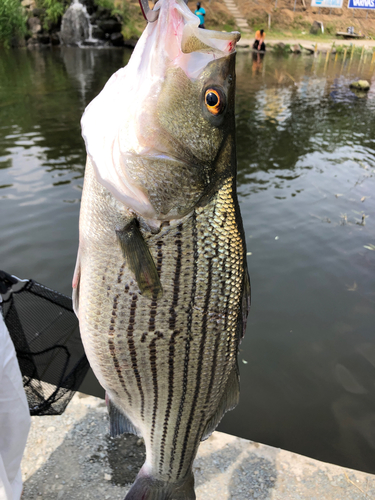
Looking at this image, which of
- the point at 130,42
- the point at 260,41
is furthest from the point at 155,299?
the point at 260,41

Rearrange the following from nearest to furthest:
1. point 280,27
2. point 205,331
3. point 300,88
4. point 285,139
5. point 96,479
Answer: point 205,331 < point 96,479 < point 285,139 < point 300,88 < point 280,27

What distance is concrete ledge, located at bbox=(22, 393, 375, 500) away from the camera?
2.41 meters

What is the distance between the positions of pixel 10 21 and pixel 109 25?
7453 mm

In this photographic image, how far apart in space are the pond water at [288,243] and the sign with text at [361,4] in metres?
35.2

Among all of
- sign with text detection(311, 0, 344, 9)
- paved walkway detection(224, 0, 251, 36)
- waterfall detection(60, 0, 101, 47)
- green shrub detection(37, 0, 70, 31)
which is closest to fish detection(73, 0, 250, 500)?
waterfall detection(60, 0, 101, 47)

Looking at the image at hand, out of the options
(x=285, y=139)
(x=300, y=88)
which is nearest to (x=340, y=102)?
(x=300, y=88)

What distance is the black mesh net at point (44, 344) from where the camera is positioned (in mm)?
2779

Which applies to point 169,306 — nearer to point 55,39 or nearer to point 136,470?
point 136,470

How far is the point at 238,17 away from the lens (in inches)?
1567

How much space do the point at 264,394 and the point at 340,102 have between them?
1607 cm

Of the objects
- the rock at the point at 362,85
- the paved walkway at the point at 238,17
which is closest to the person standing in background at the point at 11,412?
the rock at the point at 362,85

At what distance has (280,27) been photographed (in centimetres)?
4056

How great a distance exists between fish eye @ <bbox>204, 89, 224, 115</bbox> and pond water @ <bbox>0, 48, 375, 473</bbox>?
137 inches

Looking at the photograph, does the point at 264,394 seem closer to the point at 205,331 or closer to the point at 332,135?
the point at 205,331
